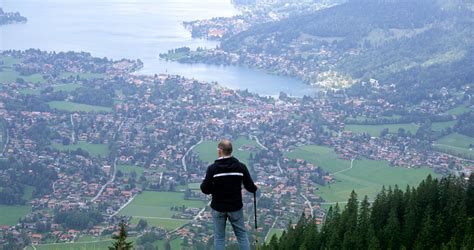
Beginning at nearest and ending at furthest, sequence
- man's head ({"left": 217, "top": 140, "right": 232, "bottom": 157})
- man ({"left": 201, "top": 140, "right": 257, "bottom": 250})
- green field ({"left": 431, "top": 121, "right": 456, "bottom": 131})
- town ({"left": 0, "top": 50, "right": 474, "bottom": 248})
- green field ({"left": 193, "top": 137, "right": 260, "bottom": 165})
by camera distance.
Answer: man's head ({"left": 217, "top": 140, "right": 232, "bottom": 157}) < man ({"left": 201, "top": 140, "right": 257, "bottom": 250}) < town ({"left": 0, "top": 50, "right": 474, "bottom": 248}) < green field ({"left": 193, "top": 137, "right": 260, "bottom": 165}) < green field ({"left": 431, "top": 121, "right": 456, "bottom": 131})

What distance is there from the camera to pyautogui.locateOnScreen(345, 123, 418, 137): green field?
3894cm

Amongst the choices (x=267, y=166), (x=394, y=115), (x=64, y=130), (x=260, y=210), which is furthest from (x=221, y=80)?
(x=260, y=210)

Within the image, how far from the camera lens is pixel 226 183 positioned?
20.6ft

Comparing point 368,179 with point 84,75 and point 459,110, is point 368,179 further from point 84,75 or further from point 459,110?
point 84,75

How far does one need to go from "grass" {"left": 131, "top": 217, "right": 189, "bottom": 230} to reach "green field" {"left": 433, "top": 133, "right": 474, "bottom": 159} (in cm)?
1577

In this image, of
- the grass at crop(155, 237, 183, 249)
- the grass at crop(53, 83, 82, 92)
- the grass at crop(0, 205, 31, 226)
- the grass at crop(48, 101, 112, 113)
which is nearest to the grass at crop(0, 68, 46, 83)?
the grass at crop(53, 83, 82, 92)

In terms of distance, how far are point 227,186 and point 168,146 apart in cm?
2895

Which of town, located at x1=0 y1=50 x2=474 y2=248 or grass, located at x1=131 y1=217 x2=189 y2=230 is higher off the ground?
town, located at x1=0 y1=50 x2=474 y2=248

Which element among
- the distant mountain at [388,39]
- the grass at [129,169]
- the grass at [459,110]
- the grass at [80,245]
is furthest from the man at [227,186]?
the distant mountain at [388,39]

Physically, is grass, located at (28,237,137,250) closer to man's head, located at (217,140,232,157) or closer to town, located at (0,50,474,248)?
town, located at (0,50,474,248)

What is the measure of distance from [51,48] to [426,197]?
4790 cm

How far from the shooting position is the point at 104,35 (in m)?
68.1

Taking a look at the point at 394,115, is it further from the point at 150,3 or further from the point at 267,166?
the point at 150,3

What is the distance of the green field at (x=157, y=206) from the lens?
24.7 meters
